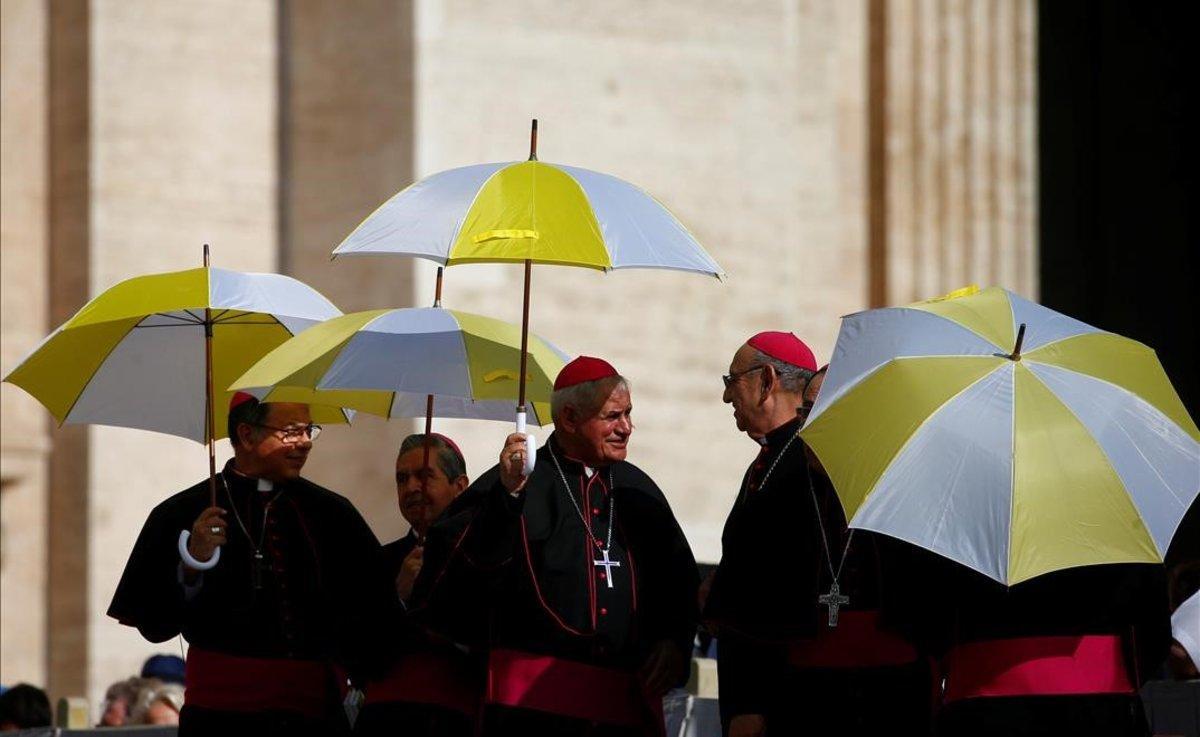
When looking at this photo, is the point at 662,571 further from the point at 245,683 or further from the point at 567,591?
the point at 245,683

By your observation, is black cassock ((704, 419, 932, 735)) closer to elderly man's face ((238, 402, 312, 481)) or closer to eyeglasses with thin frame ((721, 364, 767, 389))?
eyeglasses with thin frame ((721, 364, 767, 389))

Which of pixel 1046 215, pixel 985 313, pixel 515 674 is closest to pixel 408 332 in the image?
pixel 515 674

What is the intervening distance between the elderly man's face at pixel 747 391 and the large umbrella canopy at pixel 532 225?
12.2 inches

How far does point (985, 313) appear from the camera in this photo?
5.64 metres

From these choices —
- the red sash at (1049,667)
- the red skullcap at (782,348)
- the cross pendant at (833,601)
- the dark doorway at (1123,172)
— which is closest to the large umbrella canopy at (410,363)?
the red skullcap at (782,348)

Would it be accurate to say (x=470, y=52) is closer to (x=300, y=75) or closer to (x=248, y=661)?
(x=300, y=75)

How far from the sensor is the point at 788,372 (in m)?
6.21

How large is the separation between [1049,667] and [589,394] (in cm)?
130

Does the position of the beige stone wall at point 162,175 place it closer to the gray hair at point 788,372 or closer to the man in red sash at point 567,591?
the man in red sash at point 567,591

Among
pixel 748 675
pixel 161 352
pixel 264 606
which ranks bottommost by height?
pixel 748 675

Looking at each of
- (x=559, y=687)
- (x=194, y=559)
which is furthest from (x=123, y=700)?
(x=559, y=687)

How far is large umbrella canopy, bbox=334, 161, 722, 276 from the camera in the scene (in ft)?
20.6

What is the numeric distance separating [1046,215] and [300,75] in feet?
19.2

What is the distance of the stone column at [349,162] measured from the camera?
12.0 m
